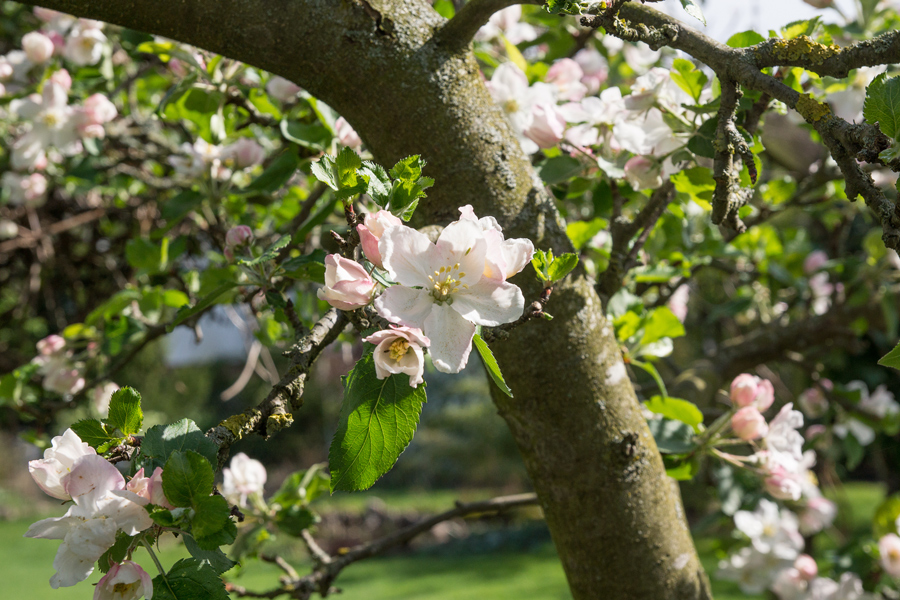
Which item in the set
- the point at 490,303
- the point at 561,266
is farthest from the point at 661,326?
the point at 490,303

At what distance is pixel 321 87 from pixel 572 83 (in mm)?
664

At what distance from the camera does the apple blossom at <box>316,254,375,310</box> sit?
1.82ft

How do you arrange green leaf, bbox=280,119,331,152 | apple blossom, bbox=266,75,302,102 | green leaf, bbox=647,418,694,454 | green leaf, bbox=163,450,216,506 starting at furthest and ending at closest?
apple blossom, bbox=266,75,302,102 → green leaf, bbox=280,119,331,152 → green leaf, bbox=647,418,694,454 → green leaf, bbox=163,450,216,506

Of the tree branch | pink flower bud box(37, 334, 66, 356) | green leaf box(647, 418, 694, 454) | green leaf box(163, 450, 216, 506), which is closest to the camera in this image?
green leaf box(163, 450, 216, 506)

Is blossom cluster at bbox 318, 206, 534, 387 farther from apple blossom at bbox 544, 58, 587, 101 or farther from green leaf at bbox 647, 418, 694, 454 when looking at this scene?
apple blossom at bbox 544, 58, 587, 101

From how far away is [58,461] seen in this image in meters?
0.56

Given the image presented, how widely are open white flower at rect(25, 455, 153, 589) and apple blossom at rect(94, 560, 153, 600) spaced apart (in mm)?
17

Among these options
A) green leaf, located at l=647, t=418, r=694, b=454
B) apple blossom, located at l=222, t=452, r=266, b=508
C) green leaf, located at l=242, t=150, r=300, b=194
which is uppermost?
green leaf, located at l=647, t=418, r=694, b=454

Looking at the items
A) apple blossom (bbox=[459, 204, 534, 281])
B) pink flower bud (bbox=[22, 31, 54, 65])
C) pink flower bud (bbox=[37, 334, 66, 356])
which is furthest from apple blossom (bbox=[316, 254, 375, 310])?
pink flower bud (bbox=[22, 31, 54, 65])

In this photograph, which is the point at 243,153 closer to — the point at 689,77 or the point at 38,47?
the point at 38,47

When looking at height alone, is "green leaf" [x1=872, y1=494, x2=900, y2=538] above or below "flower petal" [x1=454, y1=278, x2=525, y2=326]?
below

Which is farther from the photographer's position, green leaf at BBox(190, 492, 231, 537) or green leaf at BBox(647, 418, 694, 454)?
green leaf at BBox(647, 418, 694, 454)

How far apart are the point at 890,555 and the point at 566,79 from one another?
149cm

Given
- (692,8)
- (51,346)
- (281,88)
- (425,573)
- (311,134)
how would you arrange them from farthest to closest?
(425,573), (51,346), (281,88), (311,134), (692,8)
